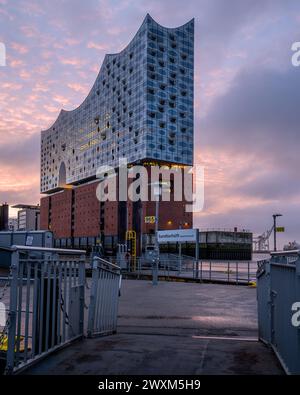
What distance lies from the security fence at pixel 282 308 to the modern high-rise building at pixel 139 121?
245 feet

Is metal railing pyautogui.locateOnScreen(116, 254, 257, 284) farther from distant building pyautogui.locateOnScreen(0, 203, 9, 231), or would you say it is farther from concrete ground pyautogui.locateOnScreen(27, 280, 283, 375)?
distant building pyautogui.locateOnScreen(0, 203, 9, 231)

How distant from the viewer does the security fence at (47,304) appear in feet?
16.1

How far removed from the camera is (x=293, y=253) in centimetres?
466

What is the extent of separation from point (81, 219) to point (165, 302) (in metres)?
102

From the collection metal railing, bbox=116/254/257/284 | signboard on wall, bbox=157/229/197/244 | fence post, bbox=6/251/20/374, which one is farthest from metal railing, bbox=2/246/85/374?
signboard on wall, bbox=157/229/197/244

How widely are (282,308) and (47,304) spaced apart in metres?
3.14

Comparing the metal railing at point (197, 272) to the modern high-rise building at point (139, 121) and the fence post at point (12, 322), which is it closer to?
the fence post at point (12, 322)

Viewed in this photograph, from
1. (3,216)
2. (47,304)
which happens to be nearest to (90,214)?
(3,216)

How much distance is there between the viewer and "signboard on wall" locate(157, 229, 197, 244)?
86.3ft

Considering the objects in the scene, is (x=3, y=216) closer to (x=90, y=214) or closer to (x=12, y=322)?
(x=90, y=214)

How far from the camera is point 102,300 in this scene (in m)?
7.57

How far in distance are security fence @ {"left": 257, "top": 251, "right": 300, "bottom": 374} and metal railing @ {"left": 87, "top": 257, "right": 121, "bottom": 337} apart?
2.83 meters
